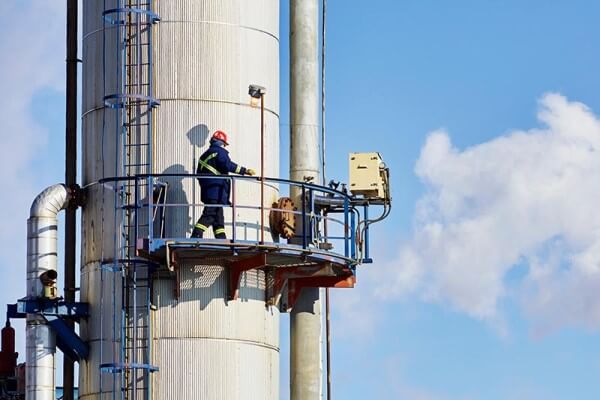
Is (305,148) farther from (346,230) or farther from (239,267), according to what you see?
(239,267)

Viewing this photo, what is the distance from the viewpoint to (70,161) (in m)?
42.3

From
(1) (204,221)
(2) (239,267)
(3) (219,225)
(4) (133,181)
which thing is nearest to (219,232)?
(3) (219,225)

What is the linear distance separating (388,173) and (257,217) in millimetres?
3973

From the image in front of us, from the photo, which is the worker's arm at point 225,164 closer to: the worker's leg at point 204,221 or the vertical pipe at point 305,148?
the worker's leg at point 204,221

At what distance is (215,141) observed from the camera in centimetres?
3916

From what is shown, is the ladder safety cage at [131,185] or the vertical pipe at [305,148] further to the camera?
the vertical pipe at [305,148]

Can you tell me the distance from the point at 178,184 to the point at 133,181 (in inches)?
38.8

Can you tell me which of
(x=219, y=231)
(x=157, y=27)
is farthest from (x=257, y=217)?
(x=157, y=27)

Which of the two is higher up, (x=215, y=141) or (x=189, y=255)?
(x=215, y=141)

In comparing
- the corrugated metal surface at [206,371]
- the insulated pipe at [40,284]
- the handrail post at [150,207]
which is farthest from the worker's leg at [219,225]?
the insulated pipe at [40,284]

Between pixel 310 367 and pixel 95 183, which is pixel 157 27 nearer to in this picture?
pixel 95 183

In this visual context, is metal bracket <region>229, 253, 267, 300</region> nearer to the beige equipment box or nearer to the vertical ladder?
the vertical ladder

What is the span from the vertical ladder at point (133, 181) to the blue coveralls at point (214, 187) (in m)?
1.18

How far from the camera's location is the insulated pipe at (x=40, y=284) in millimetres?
39750
